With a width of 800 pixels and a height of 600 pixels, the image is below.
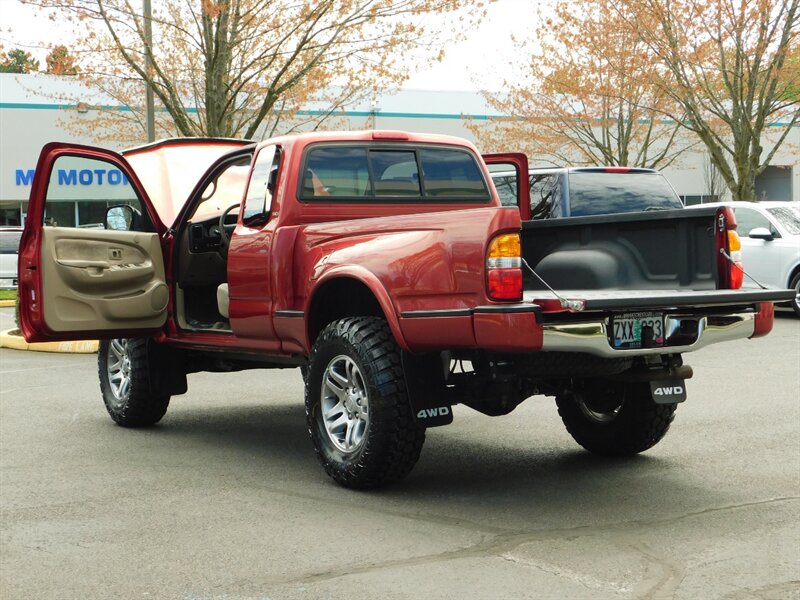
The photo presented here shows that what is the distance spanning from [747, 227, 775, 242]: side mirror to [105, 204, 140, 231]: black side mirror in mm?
11140

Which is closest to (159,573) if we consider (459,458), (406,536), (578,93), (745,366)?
(406,536)

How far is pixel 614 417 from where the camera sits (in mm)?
7359

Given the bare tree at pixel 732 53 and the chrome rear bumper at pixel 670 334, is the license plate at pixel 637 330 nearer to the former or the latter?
the chrome rear bumper at pixel 670 334

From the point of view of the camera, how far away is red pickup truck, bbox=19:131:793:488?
5785 mm

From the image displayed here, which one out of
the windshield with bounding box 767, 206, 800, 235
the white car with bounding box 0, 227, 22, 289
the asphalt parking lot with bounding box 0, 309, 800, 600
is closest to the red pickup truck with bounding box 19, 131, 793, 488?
the asphalt parking lot with bounding box 0, 309, 800, 600

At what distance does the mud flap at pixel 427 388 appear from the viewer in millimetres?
6137

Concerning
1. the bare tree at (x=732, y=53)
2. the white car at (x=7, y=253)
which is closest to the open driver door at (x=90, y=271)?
the bare tree at (x=732, y=53)

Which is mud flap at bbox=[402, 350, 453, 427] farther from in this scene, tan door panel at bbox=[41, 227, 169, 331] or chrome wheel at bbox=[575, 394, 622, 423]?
tan door panel at bbox=[41, 227, 169, 331]

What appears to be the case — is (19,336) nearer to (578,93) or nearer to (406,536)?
(406,536)

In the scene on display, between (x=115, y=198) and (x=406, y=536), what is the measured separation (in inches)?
1403

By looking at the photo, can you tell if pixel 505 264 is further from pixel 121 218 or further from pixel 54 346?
pixel 54 346

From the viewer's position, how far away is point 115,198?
39.5 meters

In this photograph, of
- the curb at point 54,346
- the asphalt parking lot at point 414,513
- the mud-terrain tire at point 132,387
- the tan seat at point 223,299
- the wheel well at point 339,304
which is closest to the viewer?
the asphalt parking lot at point 414,513

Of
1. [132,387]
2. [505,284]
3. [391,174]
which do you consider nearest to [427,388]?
[505,284]
